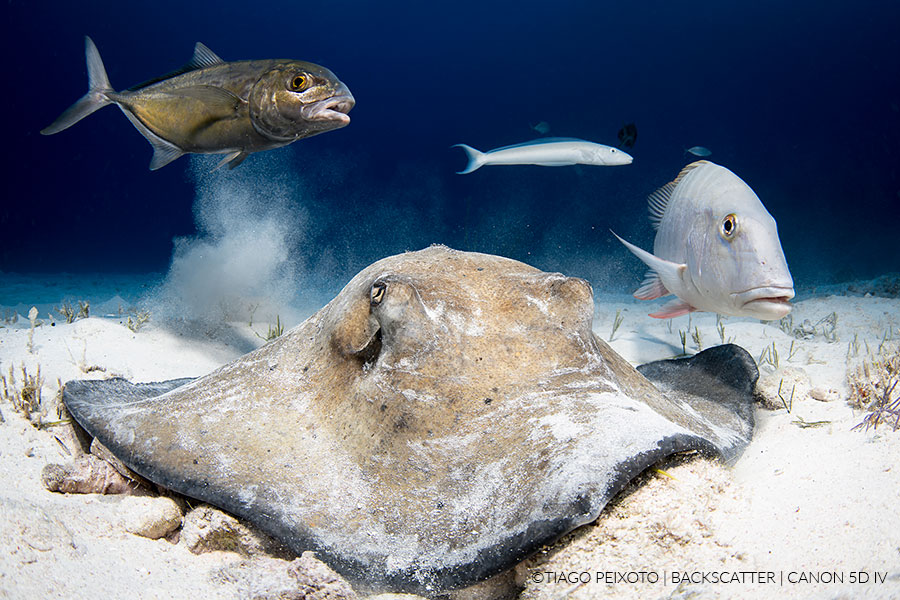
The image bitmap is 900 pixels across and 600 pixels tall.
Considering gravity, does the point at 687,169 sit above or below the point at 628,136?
below

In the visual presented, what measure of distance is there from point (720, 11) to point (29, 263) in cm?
8232

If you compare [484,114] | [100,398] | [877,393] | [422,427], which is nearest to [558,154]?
[877,393]

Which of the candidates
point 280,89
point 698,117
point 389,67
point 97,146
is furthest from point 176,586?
point 97,146

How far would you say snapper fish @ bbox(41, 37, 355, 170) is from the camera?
3.67m

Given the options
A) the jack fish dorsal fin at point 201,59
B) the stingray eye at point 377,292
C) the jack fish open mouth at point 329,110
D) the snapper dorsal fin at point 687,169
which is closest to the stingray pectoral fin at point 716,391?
the snapper dorsal fin at point 687,169

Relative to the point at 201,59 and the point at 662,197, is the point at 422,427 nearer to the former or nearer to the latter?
the point at 662,197

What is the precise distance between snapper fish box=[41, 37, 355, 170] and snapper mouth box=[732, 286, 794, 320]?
318cm

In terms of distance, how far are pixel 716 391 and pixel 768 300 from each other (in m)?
0.75

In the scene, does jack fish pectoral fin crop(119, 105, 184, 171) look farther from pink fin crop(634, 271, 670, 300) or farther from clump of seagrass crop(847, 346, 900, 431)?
clump of seagrass crop(847, 346, 900, 431)

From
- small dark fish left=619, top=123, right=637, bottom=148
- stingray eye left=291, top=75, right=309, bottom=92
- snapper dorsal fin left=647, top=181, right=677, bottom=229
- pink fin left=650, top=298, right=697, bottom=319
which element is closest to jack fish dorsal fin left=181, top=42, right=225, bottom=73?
stingray eye left=291, top=75, right=309, bottom=92

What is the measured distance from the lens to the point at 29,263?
28734mm

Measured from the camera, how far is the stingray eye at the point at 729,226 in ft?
9.87

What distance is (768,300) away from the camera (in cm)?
285

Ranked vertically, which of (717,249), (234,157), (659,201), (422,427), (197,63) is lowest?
(422,427)
